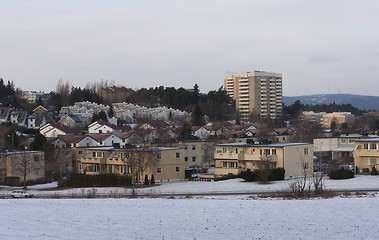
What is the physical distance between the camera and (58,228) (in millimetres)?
15516

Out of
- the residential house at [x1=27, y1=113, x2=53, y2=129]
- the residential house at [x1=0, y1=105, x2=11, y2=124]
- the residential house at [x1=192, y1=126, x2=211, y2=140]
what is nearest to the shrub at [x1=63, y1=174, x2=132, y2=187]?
the residential house at [x1=192, y1=126, x2=211, y2=140]

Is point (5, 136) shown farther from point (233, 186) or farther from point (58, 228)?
point (58, 228)

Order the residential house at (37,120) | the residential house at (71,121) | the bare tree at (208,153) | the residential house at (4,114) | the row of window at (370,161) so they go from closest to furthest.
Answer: the row of window at (370,161) → the bare tree at (208,153) → the residential house at (4,114) → the residential house at (37,120) → the residential house at (71,121)

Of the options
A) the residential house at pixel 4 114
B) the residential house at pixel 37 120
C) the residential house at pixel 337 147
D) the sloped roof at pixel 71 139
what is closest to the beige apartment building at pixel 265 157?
the residential house at pixel 337 147

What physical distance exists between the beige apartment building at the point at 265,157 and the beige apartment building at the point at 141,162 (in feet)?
10.8

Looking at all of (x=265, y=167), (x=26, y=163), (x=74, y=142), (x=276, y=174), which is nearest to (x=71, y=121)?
(x=74, y=142)

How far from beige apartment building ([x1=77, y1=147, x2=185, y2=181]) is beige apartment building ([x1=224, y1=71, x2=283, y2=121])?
90.0 metres

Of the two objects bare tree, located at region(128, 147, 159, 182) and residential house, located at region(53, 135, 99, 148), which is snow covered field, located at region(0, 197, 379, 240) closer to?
bare tree, located at region(128, 147, 159, 182)

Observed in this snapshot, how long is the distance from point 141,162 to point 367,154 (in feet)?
55.6

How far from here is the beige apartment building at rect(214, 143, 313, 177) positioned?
126 ft

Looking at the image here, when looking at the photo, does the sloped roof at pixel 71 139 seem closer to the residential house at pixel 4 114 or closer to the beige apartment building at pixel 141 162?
the beige apartment building at pixel 141 162

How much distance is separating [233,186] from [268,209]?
47.8 ft

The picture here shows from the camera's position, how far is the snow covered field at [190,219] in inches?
580

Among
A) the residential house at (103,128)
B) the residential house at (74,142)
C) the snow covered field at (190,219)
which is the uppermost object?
the residential house at (103,128)
